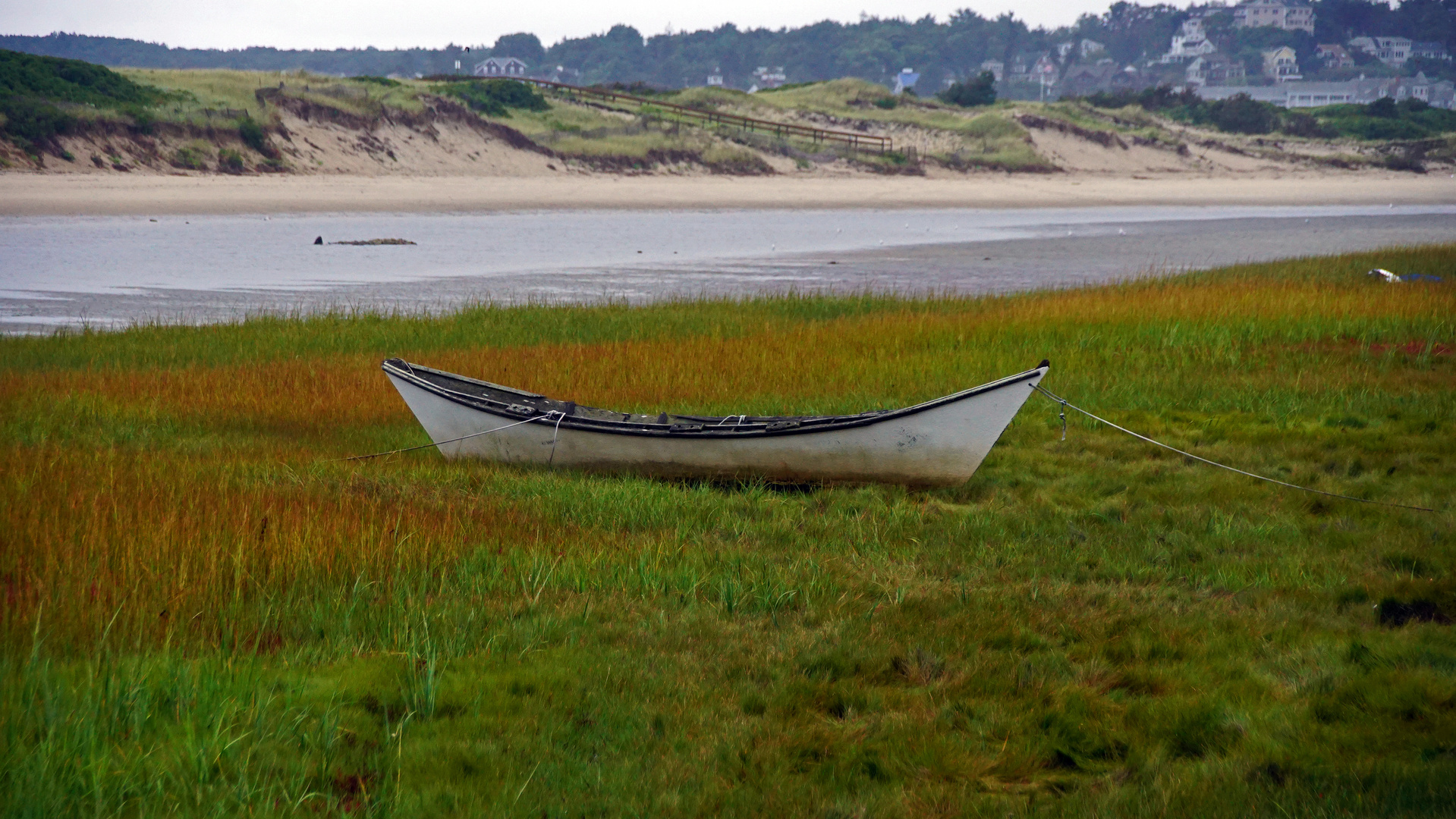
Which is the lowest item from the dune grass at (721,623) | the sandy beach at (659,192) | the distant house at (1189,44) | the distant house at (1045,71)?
the dune grass at (721,623)

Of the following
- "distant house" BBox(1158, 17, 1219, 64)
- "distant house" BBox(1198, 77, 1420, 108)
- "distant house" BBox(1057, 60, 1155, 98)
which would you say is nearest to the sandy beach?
"distant house" BBox(1198, 77, 1420, 108)

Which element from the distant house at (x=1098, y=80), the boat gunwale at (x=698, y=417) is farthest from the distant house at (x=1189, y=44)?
the boat gunwale at (x=698, y=417)

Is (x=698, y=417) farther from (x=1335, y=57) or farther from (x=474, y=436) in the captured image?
(x=1335, y=57)

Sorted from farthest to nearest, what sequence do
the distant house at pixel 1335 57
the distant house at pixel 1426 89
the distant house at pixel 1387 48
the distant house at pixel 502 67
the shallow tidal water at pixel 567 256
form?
the distant house at pixel 1335 57 < the distant house at pixel 1387 48 < the distant house at pixel 1426 89 < the distant house at pixel 502 67 < the shallow tidal water at pixel 567 256

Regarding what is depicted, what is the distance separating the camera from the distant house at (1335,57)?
557 ft

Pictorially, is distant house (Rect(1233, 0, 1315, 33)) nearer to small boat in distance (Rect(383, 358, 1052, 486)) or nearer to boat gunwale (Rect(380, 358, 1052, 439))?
small boat in distance (Rect(383, 358, 1052, 486))

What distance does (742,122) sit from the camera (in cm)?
6588

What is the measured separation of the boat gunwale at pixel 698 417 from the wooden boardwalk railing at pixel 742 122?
183 ft

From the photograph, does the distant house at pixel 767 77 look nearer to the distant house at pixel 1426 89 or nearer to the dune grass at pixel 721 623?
the distant house at pixel 1426 89

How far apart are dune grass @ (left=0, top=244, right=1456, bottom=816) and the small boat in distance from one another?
210 millimetres

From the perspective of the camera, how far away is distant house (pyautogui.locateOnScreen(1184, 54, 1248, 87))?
16850 cm

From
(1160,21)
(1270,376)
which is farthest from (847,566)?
(1160,21)

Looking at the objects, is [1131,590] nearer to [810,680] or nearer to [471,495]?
[810,680]

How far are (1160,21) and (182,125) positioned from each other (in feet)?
601
